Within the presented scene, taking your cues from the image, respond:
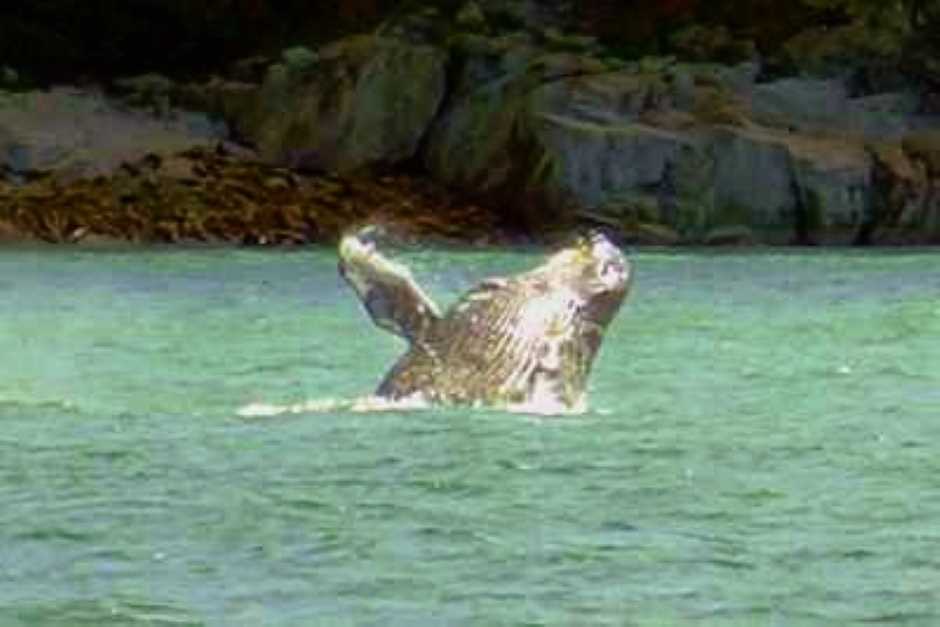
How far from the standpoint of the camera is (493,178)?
34156 millimetres

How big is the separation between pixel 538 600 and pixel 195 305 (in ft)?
45.1

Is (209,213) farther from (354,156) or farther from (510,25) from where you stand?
(510,25)

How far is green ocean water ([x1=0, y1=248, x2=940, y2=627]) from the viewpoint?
8461mm

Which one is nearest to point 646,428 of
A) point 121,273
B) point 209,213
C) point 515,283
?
point 515,283

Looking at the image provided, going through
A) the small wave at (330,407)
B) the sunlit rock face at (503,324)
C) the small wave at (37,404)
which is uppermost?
the sunlit rock face at (503,324)

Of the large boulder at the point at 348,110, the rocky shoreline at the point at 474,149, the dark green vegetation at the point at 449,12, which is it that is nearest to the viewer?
the rocky shoreline at the point at 474,149

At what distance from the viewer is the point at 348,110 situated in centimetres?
3544

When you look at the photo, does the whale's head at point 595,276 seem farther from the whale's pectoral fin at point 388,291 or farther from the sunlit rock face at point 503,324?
the whale's pectoral fin at point 388,291

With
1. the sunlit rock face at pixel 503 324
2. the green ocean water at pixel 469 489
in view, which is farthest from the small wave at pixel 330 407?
the sunlit rock face at pixel 503 324

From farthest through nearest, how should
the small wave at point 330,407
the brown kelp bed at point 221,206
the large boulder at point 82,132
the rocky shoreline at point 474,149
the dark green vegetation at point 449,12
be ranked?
the dark green vegetation at point 449,12, the large boulder at point 82,132, the rocky shoreline at point 474,149, the brown kelp bed at point 221,206, the small wave at point 330,407

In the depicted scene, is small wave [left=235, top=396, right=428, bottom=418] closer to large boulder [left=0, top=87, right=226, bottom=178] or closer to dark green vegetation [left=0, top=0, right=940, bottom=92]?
large boulder [left=0, top=87, right=226, bottom=178]

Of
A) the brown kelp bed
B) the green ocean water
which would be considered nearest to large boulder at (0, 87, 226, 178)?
the brown kelp bed

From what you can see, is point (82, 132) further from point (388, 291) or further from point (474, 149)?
point (388, 291)

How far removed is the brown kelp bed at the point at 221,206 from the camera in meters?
32.4
